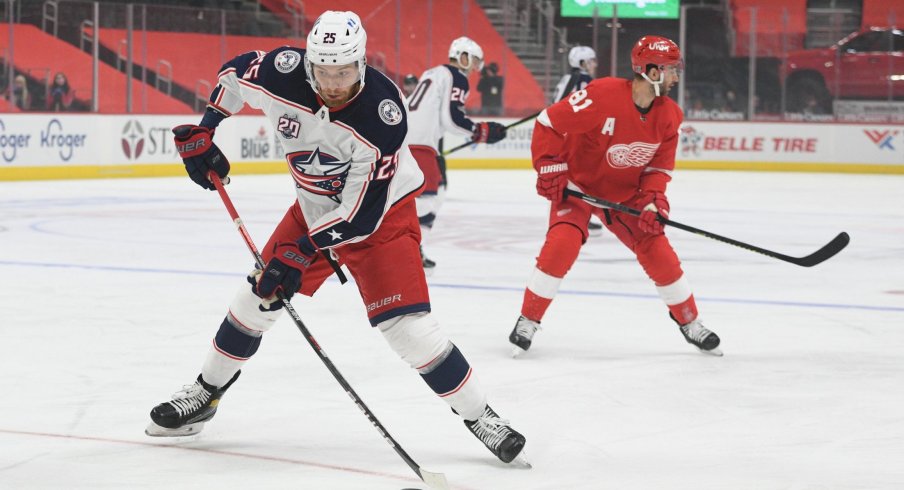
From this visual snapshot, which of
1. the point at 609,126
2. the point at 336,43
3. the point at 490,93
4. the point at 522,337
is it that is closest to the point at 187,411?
the point at 336,43

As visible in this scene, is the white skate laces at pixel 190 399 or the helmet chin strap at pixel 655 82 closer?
the white skate laces at pixel 190 399

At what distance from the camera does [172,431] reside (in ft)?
10.2

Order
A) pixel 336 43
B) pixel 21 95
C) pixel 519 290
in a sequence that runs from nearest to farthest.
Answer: pixel 336 43, pixel 519 290, pixel 21 95

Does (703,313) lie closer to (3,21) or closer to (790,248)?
(790,248)

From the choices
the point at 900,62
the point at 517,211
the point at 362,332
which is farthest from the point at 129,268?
the point at 900,62

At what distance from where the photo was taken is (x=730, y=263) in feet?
23.0

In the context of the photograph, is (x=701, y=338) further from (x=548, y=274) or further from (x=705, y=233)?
(x=548, y=274)

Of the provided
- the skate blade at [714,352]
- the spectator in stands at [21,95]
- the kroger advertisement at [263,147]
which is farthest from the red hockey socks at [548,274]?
the spectator in stands at [21,95]

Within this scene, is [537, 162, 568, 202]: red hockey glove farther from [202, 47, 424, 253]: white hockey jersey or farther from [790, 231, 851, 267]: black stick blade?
[202, 47, 424, 253]: white hockey jersey

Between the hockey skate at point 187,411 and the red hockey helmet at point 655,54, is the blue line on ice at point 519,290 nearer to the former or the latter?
the red hockey helmet at point 655,54

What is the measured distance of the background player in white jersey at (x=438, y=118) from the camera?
671cm

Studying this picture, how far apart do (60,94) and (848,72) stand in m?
10.2

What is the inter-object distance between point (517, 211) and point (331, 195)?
733 centimetres

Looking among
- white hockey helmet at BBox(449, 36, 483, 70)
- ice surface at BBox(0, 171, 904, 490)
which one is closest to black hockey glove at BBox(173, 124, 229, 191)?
ice surface at BBox(0, 171, 904, 490)
